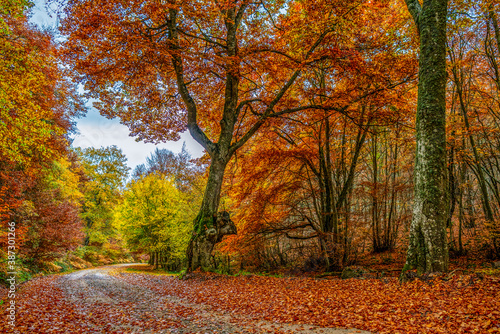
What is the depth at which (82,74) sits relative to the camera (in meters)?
9.17

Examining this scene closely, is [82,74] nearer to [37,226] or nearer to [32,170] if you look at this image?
[32,170]

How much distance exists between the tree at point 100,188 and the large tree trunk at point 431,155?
26932 mm

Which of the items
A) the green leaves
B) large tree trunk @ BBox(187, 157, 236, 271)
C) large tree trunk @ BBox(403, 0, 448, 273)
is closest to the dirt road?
large tree trunk @ BBox(187, 157, 236, 271)

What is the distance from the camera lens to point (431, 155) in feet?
18.7

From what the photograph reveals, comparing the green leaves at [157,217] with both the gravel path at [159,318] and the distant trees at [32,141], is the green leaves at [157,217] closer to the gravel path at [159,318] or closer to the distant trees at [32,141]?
the distant trees at [32,141]

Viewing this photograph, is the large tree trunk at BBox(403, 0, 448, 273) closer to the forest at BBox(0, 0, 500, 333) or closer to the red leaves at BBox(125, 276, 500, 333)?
the forest at BBox(0, 0, 500, 333)

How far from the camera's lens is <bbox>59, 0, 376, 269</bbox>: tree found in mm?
7934

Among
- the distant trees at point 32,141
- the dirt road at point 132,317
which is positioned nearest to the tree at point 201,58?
the distant trees at point 32,141

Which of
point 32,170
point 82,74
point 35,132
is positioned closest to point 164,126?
point 82,74

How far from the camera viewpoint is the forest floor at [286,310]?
3506mm

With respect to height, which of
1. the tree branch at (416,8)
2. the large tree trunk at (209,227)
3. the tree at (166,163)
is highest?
the tree at (166,163)

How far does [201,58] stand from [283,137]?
4.63 m

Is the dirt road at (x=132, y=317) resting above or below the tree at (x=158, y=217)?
below

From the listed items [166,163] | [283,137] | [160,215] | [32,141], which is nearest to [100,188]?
[166,163]
